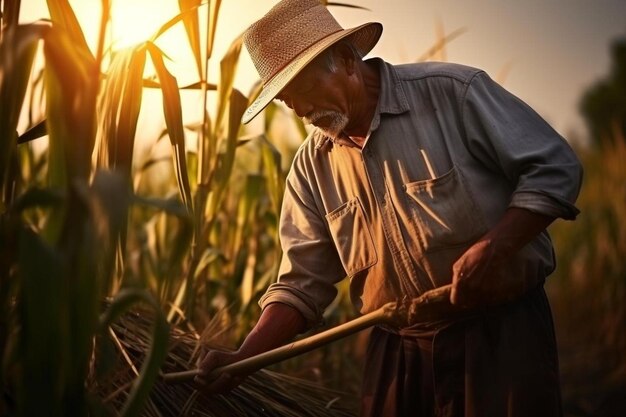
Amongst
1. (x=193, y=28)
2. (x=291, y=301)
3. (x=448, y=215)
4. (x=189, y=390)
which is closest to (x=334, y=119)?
(x=448, y=215)

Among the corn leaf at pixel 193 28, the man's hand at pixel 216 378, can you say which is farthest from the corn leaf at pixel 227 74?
the man's hand at pixel 216 378

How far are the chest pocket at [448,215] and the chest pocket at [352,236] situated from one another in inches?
6.5

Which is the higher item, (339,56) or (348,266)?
(339,56)

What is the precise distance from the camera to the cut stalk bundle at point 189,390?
204cm

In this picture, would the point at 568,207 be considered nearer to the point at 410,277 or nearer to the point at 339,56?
the point at 410,277

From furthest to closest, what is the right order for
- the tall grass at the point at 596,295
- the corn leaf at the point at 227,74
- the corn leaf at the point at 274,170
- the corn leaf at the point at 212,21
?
1. the tall grass at the point at 596,295
2. the corn leaf at the point at 274,170
3. the corn leaf at the point at 227,74
4. the corn leaf at the point at 212,21

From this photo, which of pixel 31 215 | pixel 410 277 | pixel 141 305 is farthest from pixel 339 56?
pixel 31 215

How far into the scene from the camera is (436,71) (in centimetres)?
218

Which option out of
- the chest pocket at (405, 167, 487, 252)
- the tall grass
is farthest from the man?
→ the tall grass

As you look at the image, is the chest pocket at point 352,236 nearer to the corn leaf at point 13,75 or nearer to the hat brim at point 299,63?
the hat brim at point 299,63

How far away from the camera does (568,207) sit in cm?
195

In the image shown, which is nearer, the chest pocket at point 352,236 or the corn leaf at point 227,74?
the chest pocket at point 352,236

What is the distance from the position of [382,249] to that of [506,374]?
0.41 meters

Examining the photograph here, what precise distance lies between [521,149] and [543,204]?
0.15 m
